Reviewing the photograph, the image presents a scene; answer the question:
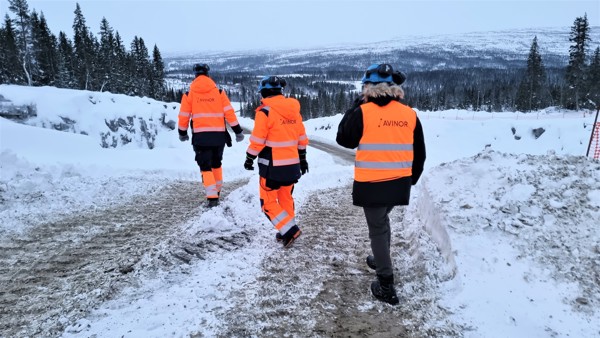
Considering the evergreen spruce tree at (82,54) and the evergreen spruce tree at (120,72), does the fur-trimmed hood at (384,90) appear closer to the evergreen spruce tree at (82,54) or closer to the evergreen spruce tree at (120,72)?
the evergreen spruce tree at (82,54)

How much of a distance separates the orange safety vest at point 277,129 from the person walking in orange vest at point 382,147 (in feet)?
4.25

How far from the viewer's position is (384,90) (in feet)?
10.9

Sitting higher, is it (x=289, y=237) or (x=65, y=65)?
(x=65, y=65)

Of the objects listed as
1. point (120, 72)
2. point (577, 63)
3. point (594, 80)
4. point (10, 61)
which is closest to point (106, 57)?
point (120, 72)

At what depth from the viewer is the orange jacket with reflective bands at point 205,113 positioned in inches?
243

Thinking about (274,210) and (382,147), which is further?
(274,210)

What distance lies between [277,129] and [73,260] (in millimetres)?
2936

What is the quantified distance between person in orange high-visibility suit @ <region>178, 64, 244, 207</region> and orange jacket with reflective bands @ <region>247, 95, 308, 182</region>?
1.74 m

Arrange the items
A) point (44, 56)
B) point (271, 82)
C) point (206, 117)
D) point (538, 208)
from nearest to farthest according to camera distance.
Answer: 1. point (538, 208)
2. point (271, 82)
3. point (206, 117)
4. point (44, 56)

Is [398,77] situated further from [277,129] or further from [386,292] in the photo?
[386,292]


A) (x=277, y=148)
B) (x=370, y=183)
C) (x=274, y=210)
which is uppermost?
(x=277, y=148)

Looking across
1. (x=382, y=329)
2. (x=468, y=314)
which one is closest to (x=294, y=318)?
(x=382, y=329)

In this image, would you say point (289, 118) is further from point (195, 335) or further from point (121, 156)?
point (121, 156)

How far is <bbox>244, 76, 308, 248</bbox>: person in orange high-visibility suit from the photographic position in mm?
4594
